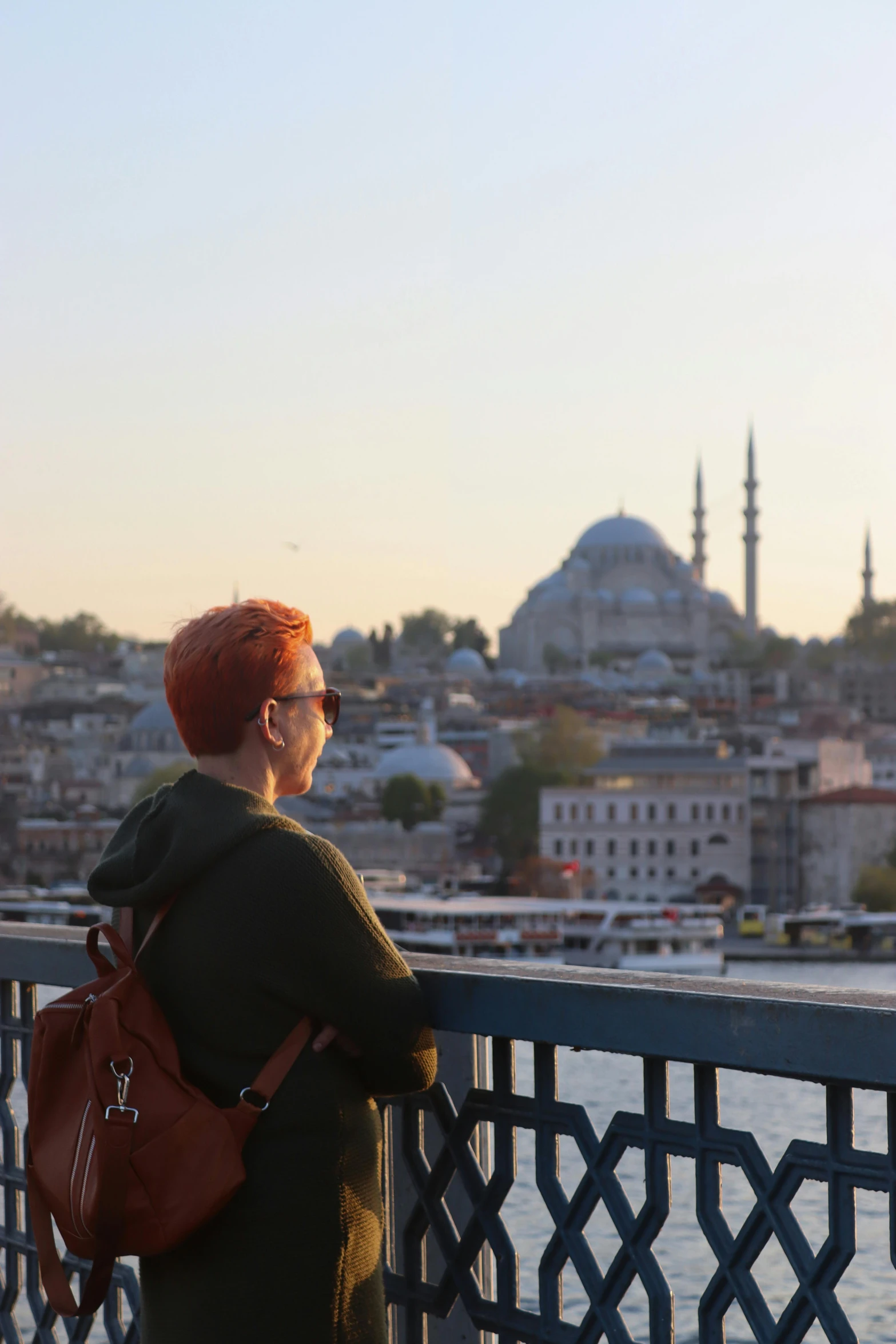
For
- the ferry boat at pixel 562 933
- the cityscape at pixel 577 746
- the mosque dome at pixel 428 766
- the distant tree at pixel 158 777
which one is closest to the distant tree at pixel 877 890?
the cityscape at pixel 577 746

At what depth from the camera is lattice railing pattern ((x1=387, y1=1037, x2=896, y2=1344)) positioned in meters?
0.87

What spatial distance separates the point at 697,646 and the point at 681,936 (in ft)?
96.0

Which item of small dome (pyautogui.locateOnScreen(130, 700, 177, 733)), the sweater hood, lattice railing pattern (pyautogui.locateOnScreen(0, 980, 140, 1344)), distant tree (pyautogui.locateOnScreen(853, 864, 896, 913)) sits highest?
small dome (pyautogui.locateOnScreen(130, 700, 177, 733))

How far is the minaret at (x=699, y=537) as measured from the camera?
52.0 meters

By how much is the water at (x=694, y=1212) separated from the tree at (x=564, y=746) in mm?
17191

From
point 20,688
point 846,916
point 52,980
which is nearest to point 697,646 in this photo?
point 20,688

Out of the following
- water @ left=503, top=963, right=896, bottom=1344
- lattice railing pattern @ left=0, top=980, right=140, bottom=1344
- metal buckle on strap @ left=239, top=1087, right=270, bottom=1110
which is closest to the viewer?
metal buckle on strap @ left=239, top=1087, right=270, bottom=1110

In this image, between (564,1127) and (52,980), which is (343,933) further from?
(52,980)

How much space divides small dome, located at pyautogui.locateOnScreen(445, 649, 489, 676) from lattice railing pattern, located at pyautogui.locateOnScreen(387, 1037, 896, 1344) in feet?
165

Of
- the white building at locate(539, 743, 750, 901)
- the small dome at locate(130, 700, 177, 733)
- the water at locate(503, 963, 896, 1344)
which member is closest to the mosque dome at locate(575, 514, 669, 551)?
the small dome at locate(130, 700, 177, 733)

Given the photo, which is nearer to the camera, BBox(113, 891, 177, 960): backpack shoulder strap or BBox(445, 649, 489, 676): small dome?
BBox(113, 891, 177, 960): backpack shoulder strap

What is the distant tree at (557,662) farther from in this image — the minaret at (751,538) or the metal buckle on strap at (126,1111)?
the metal buckle on strap at (126,1111)

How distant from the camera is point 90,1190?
940mm

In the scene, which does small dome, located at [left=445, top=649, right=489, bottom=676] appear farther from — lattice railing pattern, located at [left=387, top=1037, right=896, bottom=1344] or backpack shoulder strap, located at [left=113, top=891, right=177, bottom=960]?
backpack shoulder strap, located at [left=113, top=891, right=177, bottom=960]
